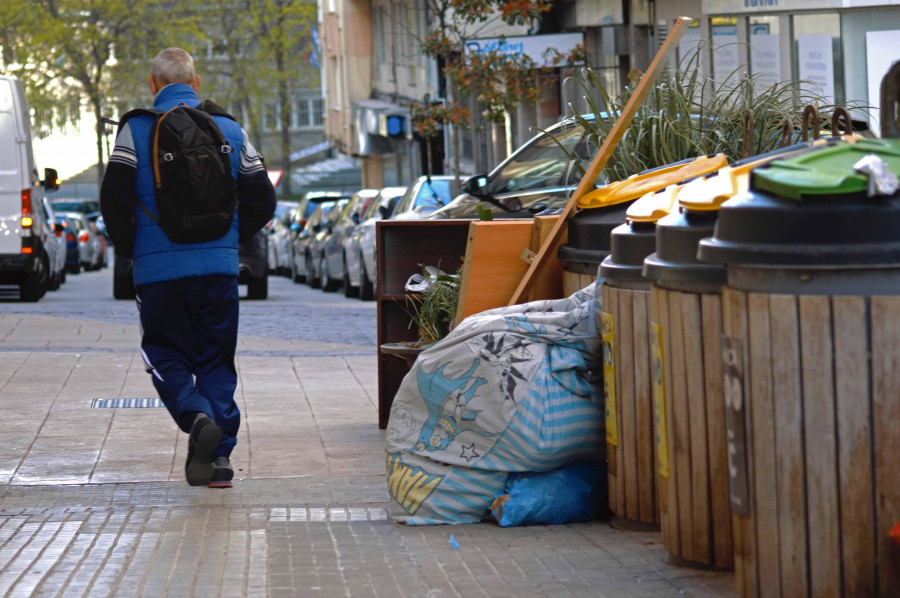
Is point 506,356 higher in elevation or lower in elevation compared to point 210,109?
lower

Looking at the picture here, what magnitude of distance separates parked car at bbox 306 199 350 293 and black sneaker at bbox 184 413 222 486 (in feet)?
56.3

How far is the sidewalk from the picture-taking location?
14.4 ft

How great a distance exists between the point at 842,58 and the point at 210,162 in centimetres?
1439

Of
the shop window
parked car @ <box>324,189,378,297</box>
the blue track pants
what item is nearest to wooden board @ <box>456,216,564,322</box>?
the blue track pants

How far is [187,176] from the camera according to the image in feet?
19.1

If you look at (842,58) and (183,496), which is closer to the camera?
(183,496)

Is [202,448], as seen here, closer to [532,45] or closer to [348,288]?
[348,288]

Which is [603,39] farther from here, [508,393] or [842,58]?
[508,393]

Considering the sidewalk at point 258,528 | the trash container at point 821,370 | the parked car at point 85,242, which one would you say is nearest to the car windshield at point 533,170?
the sidewalk at point 258,528

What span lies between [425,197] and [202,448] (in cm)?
1255

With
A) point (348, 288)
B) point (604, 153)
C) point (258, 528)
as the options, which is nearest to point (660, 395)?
point (258, 528)

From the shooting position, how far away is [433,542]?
503 centimetres

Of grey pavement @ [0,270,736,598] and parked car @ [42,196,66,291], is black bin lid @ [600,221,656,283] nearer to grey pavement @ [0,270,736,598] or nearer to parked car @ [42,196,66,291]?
grey pavement @ [0,270,736,598]

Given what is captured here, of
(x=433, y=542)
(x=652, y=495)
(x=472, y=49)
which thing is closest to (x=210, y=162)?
(x=433, y=542)
